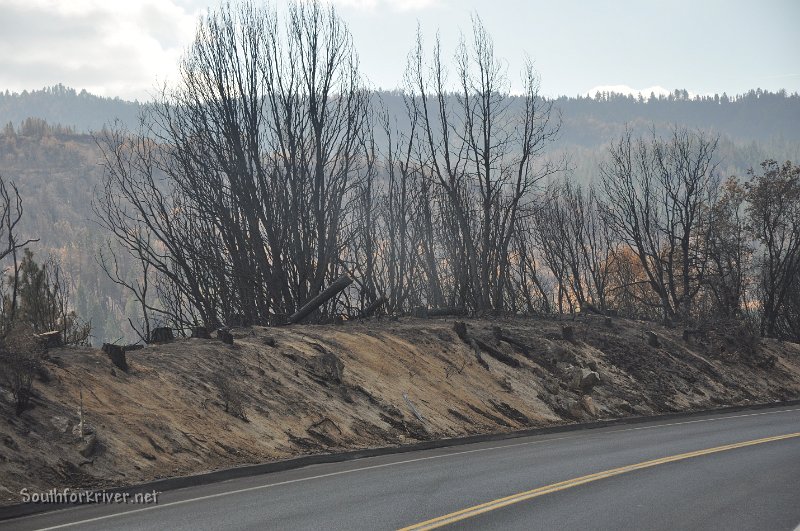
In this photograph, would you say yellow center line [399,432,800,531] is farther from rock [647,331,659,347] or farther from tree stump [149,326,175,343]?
rock [647,331,659,347]

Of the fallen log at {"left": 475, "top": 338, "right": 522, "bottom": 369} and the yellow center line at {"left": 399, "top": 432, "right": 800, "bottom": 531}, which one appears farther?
the fallen log at {"left": 475, "top": 338, "right": 522, "bottom": 369}

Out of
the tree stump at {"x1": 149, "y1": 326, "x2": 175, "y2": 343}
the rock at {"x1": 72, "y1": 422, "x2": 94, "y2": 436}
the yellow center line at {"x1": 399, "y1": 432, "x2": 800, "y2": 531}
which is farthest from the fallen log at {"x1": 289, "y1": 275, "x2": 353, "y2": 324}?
the rock at {"x1": 72, "y1": 422, "x2": 94, "y2": 436}

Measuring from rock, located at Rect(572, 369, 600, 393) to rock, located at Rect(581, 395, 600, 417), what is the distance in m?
1.08

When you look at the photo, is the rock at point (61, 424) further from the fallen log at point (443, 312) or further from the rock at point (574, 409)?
the fallen log at point (443, 312)

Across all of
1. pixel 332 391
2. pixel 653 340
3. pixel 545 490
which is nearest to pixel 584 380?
pixel 653 340

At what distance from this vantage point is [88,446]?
553 inches

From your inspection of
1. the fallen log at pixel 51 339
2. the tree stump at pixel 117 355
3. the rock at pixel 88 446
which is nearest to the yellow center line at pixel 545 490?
the rock at pixel 88 446

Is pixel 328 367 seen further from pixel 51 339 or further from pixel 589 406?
pixel 589 406

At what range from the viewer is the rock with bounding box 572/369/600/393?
2867 cm

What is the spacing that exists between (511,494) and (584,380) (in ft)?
55.6

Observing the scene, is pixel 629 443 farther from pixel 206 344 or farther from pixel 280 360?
pixel 206 344

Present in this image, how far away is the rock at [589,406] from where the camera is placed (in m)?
27.1

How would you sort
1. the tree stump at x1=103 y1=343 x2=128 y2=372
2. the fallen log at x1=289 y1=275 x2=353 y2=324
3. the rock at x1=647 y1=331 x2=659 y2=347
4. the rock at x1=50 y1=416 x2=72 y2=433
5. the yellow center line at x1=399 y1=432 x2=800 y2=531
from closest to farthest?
the yellow center line at x1=399 y1=432 x2=800 y2=531
the rock at x1=50 y1=416 x2=72 y2=433
the tree stump at x1=103 y1=343 x2=128 y2=372
the fallen log at x1=289 y1=275 x2=353 y2=324
the rock at x1=647 y1=331 x2=659 y2=347

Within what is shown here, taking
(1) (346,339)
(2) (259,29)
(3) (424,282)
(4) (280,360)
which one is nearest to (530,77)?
(3) (424,282)
